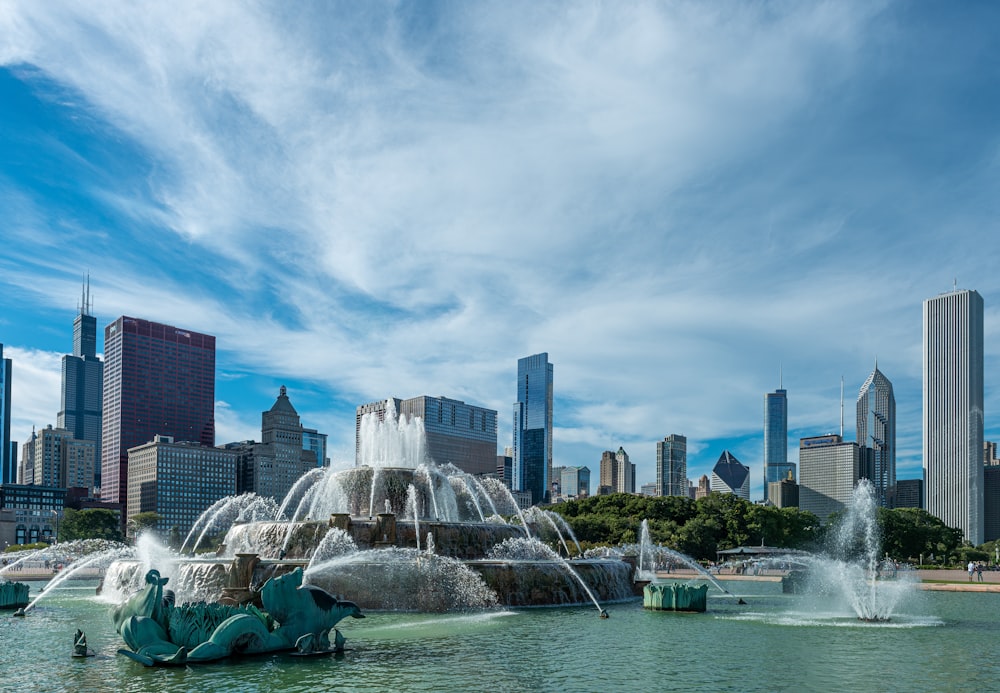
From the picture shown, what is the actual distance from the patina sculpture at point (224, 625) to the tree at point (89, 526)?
118 m

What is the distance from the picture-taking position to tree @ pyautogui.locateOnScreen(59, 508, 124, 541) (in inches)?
5020

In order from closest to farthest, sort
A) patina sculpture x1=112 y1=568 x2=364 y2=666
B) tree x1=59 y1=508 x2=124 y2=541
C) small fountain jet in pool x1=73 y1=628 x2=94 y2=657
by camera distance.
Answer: patina sculpture x1=112 y1=568 x2=364 y2=666, small fountain jet in pool x1=73 y1=628 x2=94 y2=657, tree x1=59 y1=508 x2=124 y2=541

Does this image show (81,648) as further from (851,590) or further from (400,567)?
(851,590)

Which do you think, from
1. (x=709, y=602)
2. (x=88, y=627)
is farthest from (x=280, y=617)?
(x=709, y=602)

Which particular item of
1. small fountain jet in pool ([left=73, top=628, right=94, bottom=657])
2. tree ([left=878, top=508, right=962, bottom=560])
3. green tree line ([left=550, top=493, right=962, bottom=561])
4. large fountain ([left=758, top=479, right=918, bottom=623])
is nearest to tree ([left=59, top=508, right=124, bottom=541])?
green tree line ([left=550, top=493, right=962, bottom=561])

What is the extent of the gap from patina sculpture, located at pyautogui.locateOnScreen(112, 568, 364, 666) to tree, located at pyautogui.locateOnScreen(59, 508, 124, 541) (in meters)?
118

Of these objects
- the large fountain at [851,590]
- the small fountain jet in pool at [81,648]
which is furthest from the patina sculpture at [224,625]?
the large fountain at [851,590]

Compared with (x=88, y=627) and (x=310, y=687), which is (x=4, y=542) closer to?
(x=88, y=627)

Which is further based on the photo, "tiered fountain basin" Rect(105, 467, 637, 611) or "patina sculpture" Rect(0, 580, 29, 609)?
"patina sculpture" Rect(0, 580, 29, 609)

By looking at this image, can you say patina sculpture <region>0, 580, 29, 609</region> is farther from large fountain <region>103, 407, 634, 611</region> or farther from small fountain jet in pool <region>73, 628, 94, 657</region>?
small fountain jet in pool <region>73, 628, 94, 657</region>

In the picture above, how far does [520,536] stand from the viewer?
38.1 m

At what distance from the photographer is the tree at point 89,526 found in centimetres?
12750

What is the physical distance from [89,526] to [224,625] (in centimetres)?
12194

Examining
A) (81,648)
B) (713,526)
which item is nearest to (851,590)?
(81,648)
